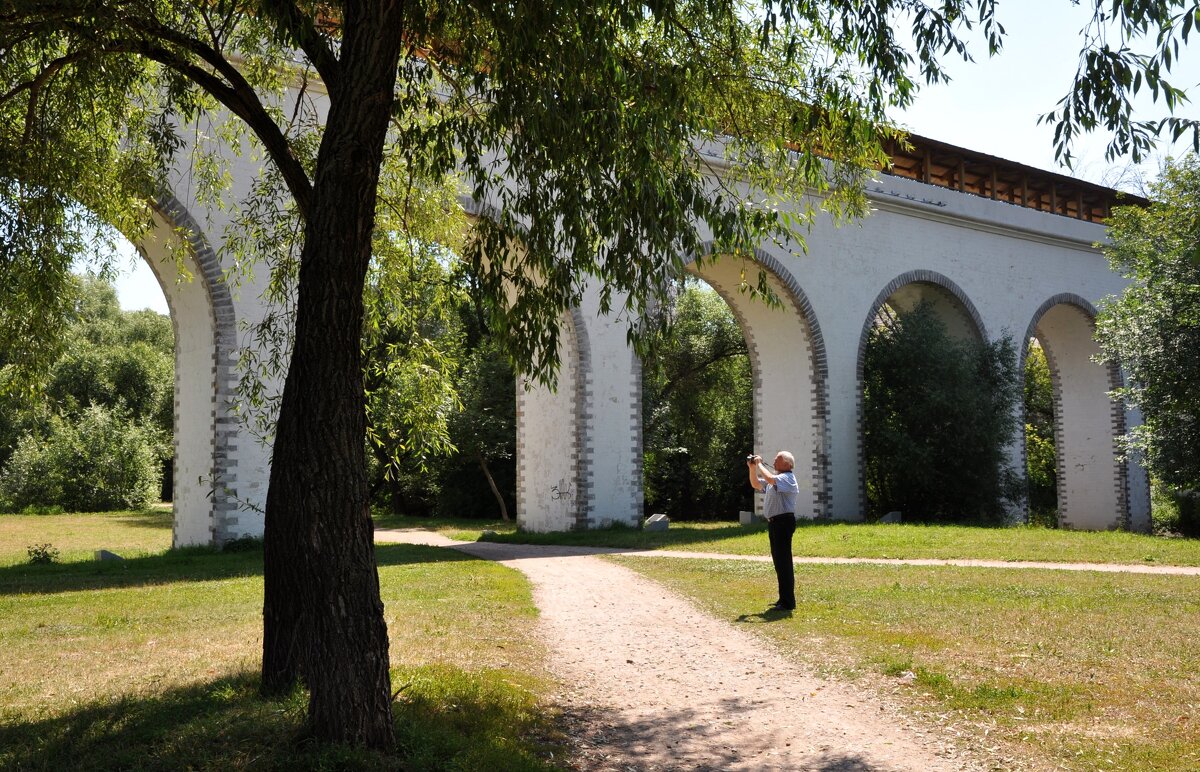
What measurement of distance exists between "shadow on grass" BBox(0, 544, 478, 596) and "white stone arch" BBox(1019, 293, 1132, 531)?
17.9 m

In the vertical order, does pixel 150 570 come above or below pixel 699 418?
below

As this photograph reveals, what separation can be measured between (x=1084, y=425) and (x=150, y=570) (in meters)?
22.6

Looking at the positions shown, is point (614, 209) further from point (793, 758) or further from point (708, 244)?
point (708, 244)

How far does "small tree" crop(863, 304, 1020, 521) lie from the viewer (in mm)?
19250

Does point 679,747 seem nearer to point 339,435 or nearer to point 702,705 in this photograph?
point 702,705

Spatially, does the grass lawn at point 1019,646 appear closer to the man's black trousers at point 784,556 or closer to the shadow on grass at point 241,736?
the man's black trousers at point 784,556

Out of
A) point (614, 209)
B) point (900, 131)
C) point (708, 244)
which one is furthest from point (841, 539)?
point (614, 209)

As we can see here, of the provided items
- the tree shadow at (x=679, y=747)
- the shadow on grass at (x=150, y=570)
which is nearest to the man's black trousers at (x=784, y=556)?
the tree shadow at (x=679, y=747)

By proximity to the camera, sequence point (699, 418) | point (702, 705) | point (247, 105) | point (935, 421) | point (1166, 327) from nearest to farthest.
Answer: point (247, 105)
point (702, 705)
point (1166, 327)
point (935, 421)
point (699, 418)

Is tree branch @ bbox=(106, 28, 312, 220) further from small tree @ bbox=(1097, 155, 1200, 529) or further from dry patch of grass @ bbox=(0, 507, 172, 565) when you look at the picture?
small tree @ bbox=(1097, 155, 1200, 529)

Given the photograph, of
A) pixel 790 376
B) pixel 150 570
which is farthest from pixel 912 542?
pixel 150 570

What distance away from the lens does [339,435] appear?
14.9ft

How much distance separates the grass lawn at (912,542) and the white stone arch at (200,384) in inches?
188

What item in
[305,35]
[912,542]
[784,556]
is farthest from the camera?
[912,542]
